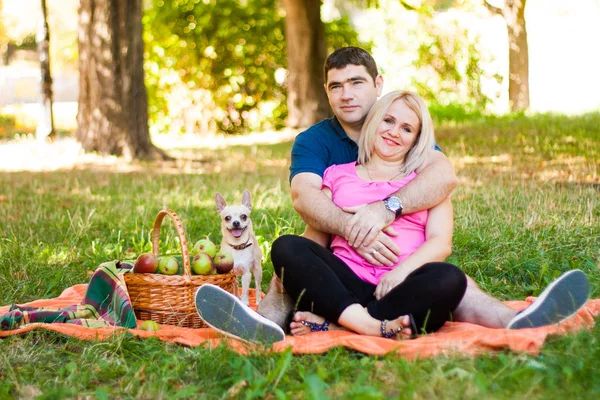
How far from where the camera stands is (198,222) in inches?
239

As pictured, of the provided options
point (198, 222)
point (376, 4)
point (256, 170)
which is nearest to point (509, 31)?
point (376, 4)

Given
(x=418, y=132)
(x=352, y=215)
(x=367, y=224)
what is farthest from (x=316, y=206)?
(x=418, y=132)

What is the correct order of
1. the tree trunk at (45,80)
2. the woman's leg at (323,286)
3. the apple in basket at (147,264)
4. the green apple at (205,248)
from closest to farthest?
1. the woman's leg at (323,286)
2. the apple in basket at (147,264)
3. the green apple at (205,248)
4. the tree trunk at (45,80)

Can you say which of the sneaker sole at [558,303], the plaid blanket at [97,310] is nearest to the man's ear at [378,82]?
the sneaker sole at [558,303]

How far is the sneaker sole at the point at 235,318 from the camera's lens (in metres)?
3.35

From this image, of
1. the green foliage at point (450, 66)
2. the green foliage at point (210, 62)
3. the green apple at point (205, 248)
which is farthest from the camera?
the green foliage at point (450, 66)

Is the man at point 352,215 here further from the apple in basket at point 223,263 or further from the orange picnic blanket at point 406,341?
the apple in basket at point 223,263

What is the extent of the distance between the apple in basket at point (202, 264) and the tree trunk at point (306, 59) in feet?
32.7

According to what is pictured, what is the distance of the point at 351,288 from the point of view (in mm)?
3707

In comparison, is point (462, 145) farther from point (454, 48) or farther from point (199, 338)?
point (454, 48)

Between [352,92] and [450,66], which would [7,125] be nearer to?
[450,66]

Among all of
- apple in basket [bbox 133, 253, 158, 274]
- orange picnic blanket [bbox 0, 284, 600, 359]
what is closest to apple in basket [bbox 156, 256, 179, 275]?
apple in basket [bbox 133, 253, 158, 274]

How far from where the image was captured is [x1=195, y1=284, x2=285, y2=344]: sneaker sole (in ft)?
11.0

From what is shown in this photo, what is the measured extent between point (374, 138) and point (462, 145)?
6.79 metres
